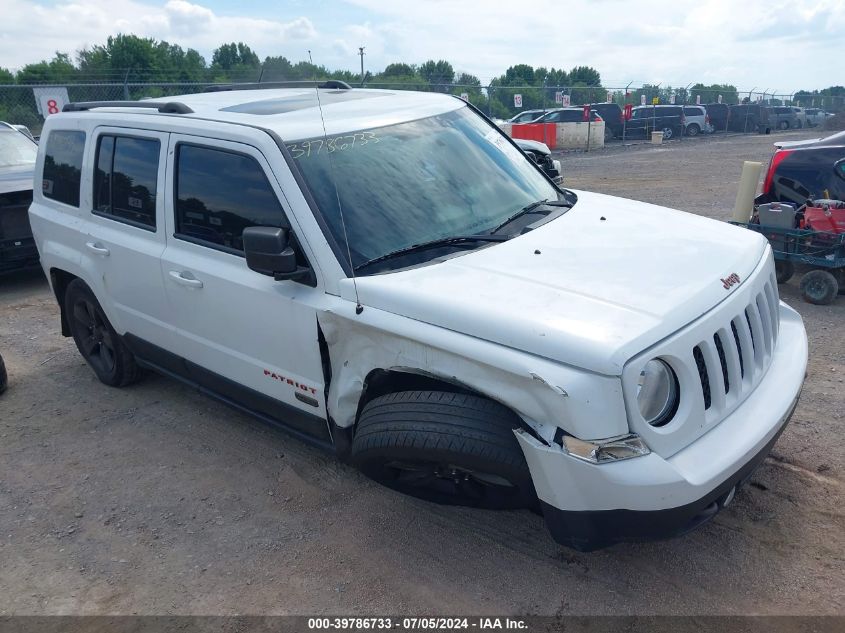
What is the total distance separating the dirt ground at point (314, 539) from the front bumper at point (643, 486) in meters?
0.47

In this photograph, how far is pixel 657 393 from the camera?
2.60m

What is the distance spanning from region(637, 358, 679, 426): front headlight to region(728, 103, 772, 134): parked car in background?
36949 mm

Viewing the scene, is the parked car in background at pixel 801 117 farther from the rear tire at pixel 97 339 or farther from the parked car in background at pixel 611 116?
the rear tire at pixel 97 339

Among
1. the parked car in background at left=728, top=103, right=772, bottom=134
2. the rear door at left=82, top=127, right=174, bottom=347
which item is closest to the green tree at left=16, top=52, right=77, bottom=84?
the rear door at left=82, top=127, right=174, bottom=347

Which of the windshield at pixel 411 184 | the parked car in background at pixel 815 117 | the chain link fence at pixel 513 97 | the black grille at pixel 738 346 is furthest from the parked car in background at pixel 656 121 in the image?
the black grille at pixel 738 346

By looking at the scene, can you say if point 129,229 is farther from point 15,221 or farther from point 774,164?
point 774,164

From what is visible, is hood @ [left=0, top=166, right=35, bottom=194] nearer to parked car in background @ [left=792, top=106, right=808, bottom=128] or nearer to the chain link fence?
the chain link fence

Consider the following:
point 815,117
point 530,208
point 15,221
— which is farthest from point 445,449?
point 815,117

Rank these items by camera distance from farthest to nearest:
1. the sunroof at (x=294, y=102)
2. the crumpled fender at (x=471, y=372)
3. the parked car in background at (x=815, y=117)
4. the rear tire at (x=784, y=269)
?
the parked car in background at (x=815, y=117) → the rear tire at (x=784, y=269) → the sunroof at (x=294, y=102) → the crumpled fender at (x=471, y=372)

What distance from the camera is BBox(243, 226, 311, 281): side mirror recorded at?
3.08 m

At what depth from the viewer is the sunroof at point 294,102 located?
3994 mm

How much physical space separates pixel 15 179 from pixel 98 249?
4460mm

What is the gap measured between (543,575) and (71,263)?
385 centimetres

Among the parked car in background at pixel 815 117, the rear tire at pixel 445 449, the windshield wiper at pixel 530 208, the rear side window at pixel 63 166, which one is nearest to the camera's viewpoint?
the rear tire at pixel 445 449
